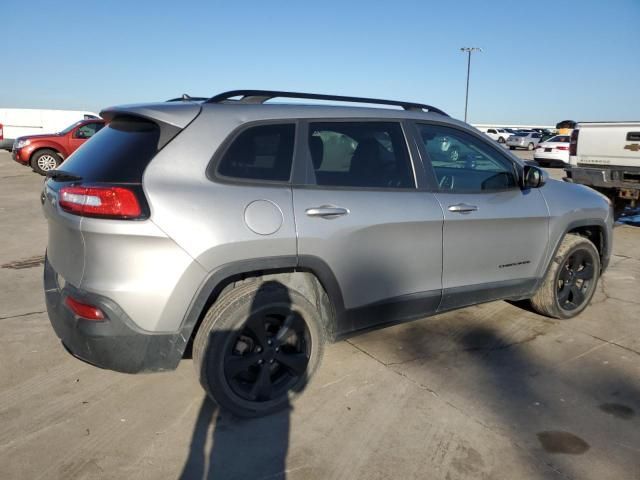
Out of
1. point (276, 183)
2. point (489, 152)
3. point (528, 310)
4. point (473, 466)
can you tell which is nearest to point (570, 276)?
point (528, 310)

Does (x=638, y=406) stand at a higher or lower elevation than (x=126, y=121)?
lower

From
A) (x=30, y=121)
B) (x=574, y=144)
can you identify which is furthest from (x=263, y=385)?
(x=30, y=121)

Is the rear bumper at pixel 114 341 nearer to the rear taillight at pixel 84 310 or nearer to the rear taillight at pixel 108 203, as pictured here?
the rear taillight at pixel 84 310

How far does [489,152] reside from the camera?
3.72 metres

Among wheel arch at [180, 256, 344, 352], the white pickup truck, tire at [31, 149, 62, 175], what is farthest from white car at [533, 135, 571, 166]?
wheel arch at [180, 256, 344, 352]

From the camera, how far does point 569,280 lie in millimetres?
4316

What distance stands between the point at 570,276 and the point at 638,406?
1.48m

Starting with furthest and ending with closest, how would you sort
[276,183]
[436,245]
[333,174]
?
[436,245] → [333,174] → [276,183]

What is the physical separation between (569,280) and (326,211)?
2.61 m

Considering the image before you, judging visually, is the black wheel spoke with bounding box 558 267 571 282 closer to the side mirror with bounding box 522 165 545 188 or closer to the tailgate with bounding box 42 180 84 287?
the side mirror with bounding box 522 165 545 188

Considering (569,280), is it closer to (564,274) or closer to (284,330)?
(564,274)


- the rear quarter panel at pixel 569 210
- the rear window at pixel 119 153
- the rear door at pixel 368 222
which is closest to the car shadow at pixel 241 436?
the rear door at pixel 368 222

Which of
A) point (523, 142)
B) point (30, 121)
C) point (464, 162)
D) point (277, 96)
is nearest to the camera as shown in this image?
point (277, 96)

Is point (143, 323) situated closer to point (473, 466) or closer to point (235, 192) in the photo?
point (235, 192)
